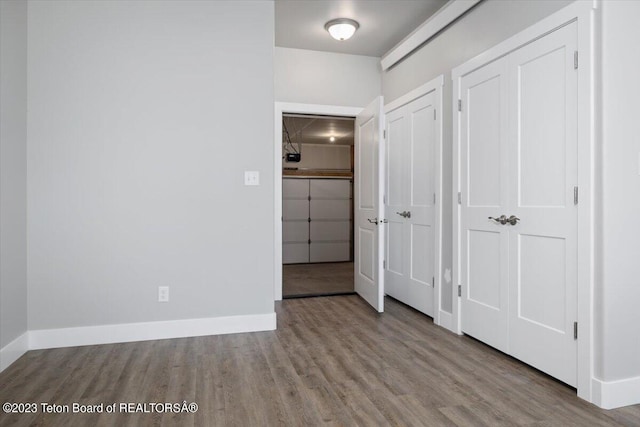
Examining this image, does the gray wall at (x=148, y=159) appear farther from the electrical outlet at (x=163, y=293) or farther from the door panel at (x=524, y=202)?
the door panel at (x=524, y=202)

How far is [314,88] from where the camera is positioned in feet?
14.0

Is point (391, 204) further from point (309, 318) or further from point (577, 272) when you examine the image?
point (577, 272)

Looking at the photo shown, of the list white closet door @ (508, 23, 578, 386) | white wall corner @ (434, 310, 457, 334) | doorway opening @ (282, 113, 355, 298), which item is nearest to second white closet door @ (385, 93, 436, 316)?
white wall corner @ (434, 310, 457, 334)

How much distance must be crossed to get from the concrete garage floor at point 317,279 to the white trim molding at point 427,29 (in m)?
2.58

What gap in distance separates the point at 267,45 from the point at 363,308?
2473 millimetres

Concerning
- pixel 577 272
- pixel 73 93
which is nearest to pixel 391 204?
pixel 577 272

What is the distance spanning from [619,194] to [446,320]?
1613 mm

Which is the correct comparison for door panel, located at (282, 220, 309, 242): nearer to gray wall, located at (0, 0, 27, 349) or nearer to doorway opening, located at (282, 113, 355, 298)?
doorway opening, located at (282, 113, 355, 298)

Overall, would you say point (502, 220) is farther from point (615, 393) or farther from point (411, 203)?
point (411, 203)

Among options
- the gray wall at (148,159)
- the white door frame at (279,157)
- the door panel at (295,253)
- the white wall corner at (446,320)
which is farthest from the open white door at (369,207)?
the door panel at (295,253)

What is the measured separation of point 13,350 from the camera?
2.45 meters

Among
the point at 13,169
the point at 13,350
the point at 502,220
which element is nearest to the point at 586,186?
the point at 502,220

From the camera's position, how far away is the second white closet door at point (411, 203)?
11.3 ft

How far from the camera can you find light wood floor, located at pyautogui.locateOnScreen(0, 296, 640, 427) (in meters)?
1.80
